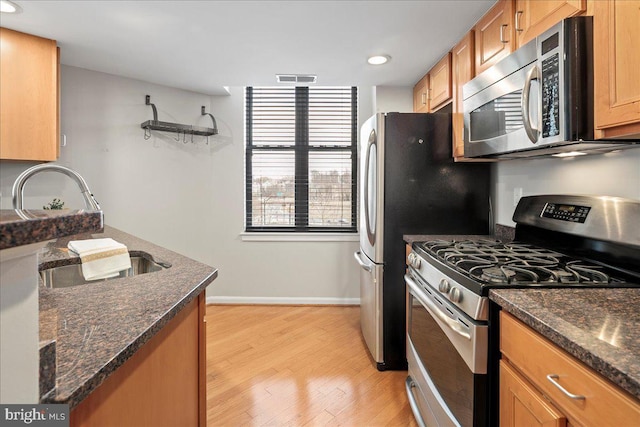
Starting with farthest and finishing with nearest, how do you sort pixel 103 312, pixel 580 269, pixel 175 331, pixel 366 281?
pixel 366 281 → pixel 580 269 → pixel 175 331 → pixel 103 312

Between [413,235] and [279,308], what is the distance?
6.04ft

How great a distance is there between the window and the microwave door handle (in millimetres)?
2313

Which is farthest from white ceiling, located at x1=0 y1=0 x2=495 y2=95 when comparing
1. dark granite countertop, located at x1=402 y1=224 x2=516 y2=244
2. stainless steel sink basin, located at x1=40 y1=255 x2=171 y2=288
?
stainless steel sink basin, located at x1=40 y1=255 x2=171 y2=288

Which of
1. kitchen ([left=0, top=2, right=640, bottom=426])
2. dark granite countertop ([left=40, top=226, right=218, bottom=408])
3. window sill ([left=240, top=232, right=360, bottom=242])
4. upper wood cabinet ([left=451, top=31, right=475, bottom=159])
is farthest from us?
window sill ([left=240, top=232, right=360, bottom=242])

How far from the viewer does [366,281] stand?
2549mm

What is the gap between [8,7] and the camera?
1827 millimetres

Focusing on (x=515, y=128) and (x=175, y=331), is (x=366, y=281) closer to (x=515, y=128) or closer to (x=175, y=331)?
(x=515, y=128)

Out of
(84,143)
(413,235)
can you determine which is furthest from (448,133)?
(84,143)

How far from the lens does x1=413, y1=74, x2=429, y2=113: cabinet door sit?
2.74 meters

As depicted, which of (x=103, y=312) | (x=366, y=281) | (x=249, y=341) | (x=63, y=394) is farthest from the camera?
(x=249, y=341)

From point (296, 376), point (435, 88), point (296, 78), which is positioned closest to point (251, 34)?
point (296, 78)

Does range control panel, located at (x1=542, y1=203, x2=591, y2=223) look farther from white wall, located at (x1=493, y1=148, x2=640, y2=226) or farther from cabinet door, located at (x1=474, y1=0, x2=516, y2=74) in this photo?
cabinet door, located at (x1=474, y1=0, x2=516, y2=74)

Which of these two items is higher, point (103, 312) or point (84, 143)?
point (84, 143)

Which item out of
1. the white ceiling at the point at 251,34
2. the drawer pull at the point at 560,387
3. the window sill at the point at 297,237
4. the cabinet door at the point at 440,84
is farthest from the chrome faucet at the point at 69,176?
the window sill at the point at 297,237
